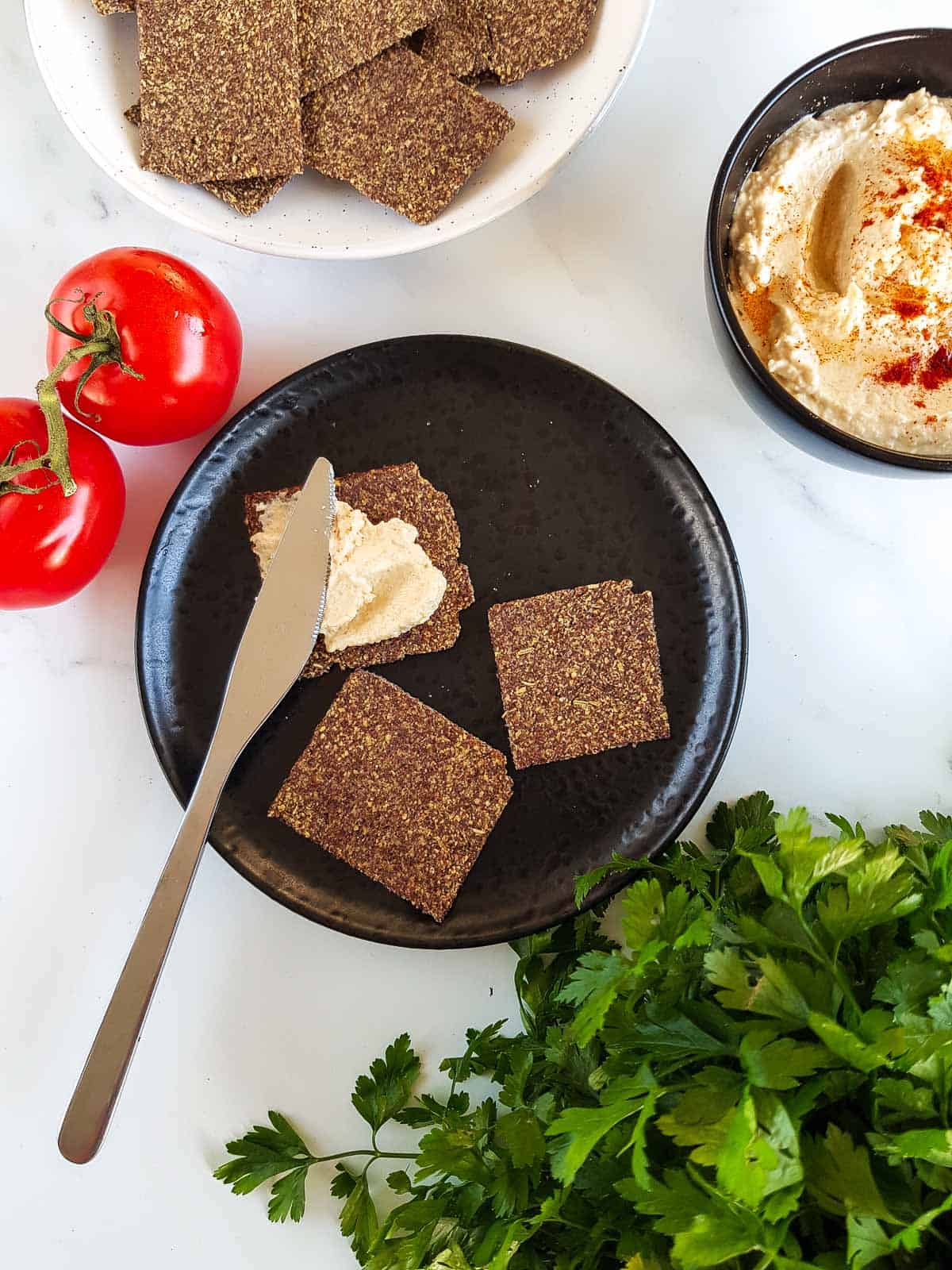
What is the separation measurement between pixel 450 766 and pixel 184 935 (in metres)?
0.46

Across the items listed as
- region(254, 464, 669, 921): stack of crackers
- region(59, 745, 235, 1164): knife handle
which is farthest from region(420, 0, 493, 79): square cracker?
region(59, 745, 235, 1164): knife handle

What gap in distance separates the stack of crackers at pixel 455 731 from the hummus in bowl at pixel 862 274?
35 centimetres

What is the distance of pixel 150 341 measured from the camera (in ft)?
3.93

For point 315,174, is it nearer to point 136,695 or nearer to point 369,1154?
point 136,695

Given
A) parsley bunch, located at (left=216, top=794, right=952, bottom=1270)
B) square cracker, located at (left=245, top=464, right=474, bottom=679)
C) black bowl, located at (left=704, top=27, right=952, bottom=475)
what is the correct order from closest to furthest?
parsley bunch, located at (left=216, top=794, right=952, bottom=1270), black bowl, located at (left=704, top=27, right=952, bottom=475), square cracker, located at (left=245, top=464, right=474, bottom=679)

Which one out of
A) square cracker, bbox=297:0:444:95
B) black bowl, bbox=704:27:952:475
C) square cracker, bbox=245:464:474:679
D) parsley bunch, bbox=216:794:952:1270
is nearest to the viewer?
parsley bunch, bbox=216:794:952:1270

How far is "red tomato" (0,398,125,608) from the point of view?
47.8 inches

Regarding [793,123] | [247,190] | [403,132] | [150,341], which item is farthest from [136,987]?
[793,123]

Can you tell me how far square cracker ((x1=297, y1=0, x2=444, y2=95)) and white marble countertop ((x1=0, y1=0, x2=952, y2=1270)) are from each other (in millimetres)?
249

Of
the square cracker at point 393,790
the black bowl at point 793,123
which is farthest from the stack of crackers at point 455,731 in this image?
the black bowl at point 793,123

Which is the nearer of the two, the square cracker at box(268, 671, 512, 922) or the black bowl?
the black bowl

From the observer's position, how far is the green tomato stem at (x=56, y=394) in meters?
1.16

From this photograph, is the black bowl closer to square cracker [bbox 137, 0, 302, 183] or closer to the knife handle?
square cracker [bbox 137, 0, 302, 183]

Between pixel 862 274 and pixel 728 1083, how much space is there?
0.87 metres
